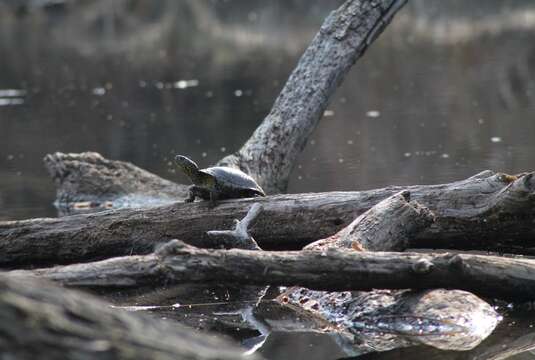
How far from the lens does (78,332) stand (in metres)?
2.59

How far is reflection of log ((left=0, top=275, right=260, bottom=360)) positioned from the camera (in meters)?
2.55

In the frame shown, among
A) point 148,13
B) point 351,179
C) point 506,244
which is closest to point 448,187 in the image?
point 506,244

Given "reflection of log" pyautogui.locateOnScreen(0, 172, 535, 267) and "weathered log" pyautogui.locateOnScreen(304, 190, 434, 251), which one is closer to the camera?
"weathered log" pyautogui.locateOnScreen(304, 190, 434, 251)

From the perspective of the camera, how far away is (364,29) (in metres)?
7.73

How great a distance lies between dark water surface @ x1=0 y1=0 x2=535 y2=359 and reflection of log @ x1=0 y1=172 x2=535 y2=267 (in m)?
0.69

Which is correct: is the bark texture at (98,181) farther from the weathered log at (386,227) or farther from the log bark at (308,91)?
the weathered log at (386,227)

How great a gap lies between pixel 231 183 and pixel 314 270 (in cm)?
134

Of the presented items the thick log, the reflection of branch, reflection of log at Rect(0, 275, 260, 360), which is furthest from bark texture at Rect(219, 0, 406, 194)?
reflection of log at Rect(0, 275, 260, 360)

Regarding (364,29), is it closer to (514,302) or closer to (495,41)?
(514,302)

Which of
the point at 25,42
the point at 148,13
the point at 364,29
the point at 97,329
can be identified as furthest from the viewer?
the point at 148,13

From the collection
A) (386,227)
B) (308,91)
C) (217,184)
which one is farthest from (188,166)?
(308,91)

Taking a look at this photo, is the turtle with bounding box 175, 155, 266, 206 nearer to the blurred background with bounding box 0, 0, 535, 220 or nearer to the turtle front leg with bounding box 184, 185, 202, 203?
the turtle front leg with bounding box 184, 185, 202, 203

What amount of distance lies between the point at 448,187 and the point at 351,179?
10.2 ft

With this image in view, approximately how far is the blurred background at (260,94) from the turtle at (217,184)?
2.41 metres
